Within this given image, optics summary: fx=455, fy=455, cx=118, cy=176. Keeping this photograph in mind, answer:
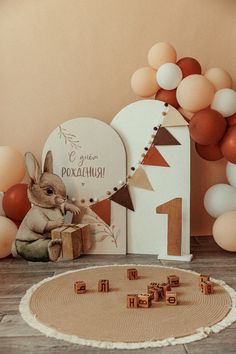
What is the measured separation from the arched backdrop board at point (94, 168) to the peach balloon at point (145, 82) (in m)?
0.26

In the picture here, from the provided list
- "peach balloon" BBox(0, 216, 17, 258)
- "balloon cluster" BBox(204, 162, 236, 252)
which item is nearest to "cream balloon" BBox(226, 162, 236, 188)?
"balloon cluster" BBox(204, 162, 236, 252)

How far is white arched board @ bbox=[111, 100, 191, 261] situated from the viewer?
233 cm

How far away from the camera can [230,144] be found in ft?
7.29

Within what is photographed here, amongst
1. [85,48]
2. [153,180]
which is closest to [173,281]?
[153,180]

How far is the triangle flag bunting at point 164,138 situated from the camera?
2336mm

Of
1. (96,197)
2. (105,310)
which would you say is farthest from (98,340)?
(96,197)

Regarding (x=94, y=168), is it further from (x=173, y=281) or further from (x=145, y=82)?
(x=173, y=281)

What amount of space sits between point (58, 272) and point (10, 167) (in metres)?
0.66

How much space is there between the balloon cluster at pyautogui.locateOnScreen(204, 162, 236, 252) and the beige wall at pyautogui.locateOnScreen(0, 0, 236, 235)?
2.35 feet

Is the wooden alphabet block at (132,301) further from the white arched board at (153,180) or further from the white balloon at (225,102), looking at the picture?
the white balloon at (225,102)

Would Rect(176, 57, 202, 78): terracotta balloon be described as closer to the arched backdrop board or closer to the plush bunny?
the arched backdrop board

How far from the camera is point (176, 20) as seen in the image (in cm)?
267

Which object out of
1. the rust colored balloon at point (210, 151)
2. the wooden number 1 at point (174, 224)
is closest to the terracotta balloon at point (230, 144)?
the rust colored balloon at point (210, 151)

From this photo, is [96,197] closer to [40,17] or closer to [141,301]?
[141,301]
